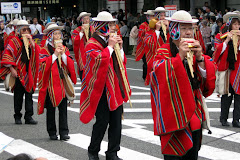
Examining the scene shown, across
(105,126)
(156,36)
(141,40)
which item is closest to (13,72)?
(105,126)

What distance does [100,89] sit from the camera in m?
7.10

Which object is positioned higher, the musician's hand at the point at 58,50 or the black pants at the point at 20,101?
the musician's hand at the point at 58,50

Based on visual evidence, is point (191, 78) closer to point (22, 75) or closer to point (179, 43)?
point (179, 43)

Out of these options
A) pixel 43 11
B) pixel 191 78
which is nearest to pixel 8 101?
pixel 191 78

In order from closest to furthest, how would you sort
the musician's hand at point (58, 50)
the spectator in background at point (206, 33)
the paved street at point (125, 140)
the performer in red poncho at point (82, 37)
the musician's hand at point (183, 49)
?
the musician's hand at point (183, 49), the paved street at point (125, 140), the musician's hand at point (58, 50), the performer in red poncho at point (82, 37), the spectator in background at point (206, 33)

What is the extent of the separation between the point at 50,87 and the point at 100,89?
2170 millimetres

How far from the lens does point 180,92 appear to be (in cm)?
530

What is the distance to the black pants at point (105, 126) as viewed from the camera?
7223mm

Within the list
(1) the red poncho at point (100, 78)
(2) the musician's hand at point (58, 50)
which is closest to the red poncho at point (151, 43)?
(2) the musician's hand at point (58, 50)

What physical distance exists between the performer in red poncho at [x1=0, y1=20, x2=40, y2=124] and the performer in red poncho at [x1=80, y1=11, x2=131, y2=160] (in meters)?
3.27

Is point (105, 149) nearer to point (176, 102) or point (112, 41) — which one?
point (112, 41)

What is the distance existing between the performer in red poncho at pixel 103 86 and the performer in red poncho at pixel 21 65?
10.7 ft

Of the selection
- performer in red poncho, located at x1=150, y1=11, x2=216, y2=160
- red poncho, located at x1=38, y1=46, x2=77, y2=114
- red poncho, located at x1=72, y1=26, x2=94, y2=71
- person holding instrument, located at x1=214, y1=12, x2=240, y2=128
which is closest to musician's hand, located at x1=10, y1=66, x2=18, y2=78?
red poncho, located at x1=38, y1=46, x2=77, y2=114

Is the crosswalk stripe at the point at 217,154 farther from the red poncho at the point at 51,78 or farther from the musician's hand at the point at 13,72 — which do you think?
the musician's hand at the point at 13,72
